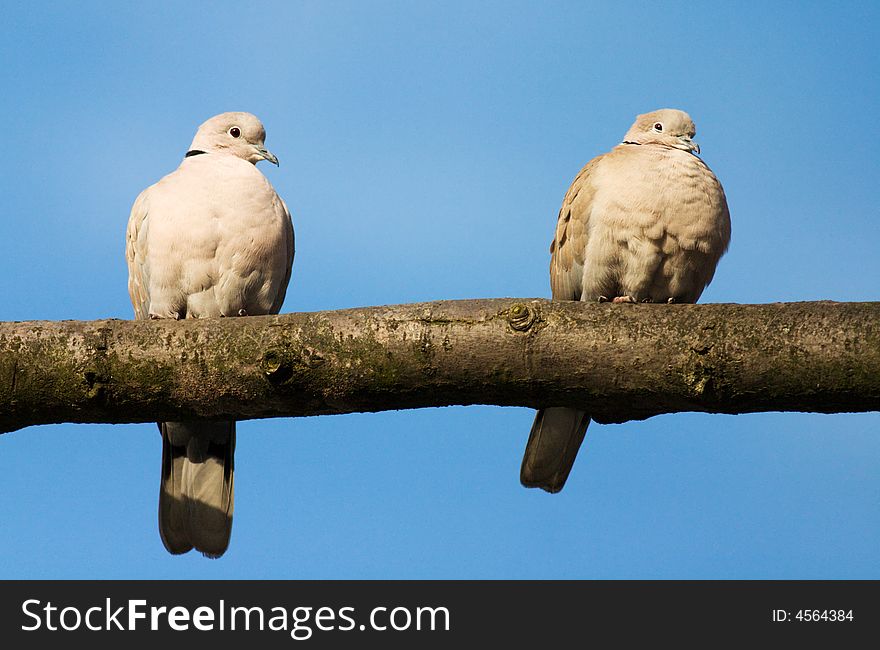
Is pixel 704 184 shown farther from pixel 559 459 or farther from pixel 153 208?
pixel 153 208

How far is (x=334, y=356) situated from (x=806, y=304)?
1.59 m

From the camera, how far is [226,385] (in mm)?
3715

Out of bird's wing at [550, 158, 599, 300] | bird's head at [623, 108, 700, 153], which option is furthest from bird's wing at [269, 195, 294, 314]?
bird's head at [623, 108, 700, 153]

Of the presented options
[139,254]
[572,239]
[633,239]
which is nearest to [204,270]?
[139,254]

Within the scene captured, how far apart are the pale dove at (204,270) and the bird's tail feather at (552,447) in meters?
1.71

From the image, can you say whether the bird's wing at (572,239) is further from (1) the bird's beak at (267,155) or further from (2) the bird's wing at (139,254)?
(2) the bird's wing at (139,254)

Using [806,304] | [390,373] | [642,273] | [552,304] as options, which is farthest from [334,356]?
[642,273]

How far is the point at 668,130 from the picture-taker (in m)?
6.04

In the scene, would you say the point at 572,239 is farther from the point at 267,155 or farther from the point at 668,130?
the point at 267,155

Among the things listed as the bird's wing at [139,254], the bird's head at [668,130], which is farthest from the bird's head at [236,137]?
the bird's head at [668,130]

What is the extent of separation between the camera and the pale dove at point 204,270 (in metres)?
5.60

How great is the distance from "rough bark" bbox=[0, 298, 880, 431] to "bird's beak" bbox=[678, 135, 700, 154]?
2.57 m

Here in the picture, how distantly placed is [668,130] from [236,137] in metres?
2.58

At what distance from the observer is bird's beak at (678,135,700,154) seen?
596cm
